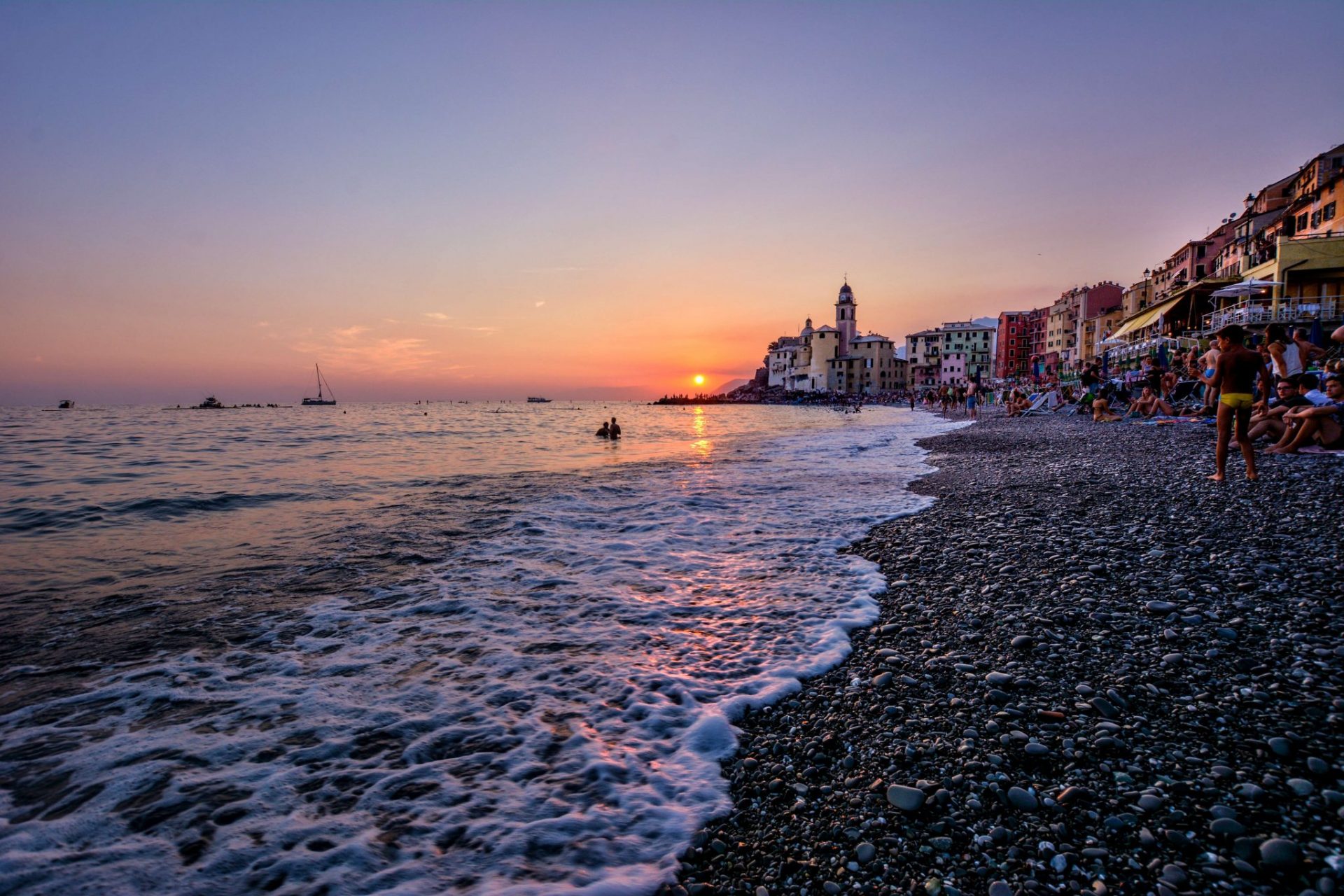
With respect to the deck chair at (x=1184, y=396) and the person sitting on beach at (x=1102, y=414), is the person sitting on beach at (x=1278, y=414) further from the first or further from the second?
the person sitting on beach at (x=1102, y=414)

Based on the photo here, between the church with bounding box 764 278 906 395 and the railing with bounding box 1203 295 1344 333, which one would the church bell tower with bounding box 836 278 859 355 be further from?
the railing with bounding box 1203 295 1344 333

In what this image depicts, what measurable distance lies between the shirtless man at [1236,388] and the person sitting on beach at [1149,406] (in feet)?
53.6

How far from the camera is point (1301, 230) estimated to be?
42656 millimetres

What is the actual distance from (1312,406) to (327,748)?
17.2 meters

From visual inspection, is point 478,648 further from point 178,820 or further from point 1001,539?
point 1001,539

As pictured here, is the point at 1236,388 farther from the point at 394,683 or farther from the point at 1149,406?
the point at 1149,406

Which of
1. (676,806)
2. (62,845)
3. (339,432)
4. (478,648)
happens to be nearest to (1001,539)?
(676,806)

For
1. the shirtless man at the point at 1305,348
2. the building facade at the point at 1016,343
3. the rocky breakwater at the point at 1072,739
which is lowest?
the rocky breakwater at the point at 1072,739

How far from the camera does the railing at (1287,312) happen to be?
3347cm

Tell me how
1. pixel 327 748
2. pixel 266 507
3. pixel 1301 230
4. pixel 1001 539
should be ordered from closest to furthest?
pixel 327 748
pixel 1001 539
pixel 266 507
pixel 1301 230

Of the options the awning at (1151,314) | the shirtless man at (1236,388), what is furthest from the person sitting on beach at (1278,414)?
the awning at (1151,314)

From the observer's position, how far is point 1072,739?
296cm

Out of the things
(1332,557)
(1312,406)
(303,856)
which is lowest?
(303,856)

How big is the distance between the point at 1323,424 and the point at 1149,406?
48.8ft
